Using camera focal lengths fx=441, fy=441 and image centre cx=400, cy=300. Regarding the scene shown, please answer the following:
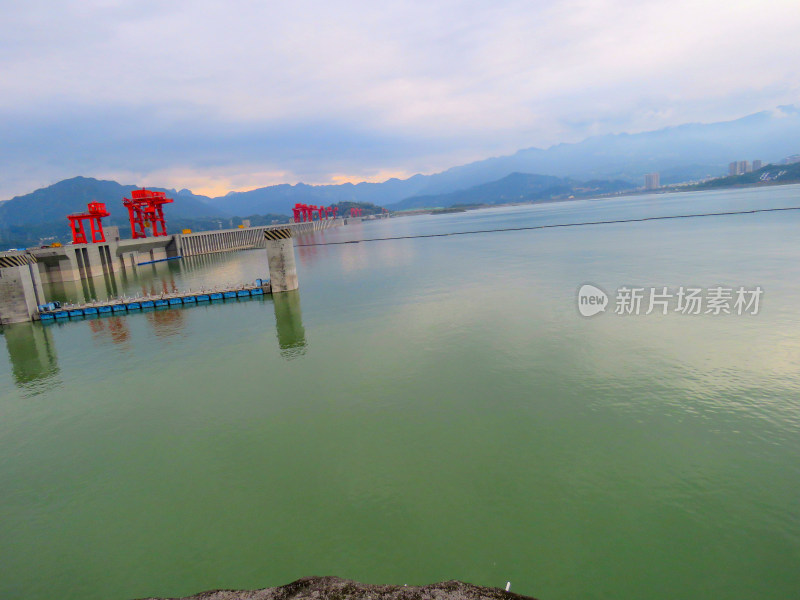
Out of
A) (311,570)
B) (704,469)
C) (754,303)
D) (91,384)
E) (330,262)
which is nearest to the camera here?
(311,570)

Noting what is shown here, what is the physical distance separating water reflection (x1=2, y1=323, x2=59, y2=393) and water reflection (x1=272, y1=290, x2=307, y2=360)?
13.6 meters

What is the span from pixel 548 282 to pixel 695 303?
13780 millimetres

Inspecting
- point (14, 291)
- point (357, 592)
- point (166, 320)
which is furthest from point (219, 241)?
point (357, 592)

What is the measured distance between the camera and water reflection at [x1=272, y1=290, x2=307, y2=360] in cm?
2842

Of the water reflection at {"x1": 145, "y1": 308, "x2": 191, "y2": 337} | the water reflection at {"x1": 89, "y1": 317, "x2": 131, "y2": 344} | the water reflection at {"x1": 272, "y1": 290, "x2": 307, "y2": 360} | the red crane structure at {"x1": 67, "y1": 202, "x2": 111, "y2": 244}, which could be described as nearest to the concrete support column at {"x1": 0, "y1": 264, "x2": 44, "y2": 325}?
the water reflection at {"x1": 89, "y1": 317, "x2": 131, "y2": 344}

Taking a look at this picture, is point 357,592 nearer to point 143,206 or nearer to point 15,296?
point 15,296

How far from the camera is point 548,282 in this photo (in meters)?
43.6

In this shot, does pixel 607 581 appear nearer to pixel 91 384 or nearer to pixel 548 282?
pixel 91 384

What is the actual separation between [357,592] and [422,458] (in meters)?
6.98

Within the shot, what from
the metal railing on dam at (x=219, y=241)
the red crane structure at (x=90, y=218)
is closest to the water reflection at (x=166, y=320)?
the red crane structure at (x=90, y=218)

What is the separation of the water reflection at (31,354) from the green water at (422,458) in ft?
0.96

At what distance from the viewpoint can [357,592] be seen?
7.90 metres

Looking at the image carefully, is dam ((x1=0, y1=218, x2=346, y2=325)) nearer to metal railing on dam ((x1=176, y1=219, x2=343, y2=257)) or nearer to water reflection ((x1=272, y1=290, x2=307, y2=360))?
metal railing on dam ((x1=176, y1=219, x2=343, y2=257))

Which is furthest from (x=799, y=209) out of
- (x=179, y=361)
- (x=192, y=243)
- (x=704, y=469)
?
(x=192, y=243)
